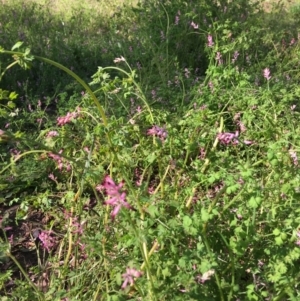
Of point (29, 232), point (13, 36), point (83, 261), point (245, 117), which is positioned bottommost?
point (29, 232)

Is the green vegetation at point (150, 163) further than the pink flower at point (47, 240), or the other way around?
the pink flower at point (47, 240)

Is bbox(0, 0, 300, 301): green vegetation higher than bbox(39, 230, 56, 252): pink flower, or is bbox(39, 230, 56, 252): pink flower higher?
bbox(0, 0, 300, 301): green vegetation

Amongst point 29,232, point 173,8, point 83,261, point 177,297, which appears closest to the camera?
point 177,297

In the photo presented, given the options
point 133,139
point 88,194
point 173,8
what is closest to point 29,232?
point 88,194

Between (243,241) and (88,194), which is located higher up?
(243,241)

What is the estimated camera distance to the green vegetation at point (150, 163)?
1.75 m

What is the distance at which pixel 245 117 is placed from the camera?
96.3 inches

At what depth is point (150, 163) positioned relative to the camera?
2.30 metres

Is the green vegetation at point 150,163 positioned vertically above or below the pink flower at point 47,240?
above

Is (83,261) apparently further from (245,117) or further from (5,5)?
(5,5)

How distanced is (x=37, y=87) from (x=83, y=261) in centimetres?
189

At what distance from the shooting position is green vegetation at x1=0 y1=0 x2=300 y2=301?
175cm

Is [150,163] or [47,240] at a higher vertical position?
[150,163]

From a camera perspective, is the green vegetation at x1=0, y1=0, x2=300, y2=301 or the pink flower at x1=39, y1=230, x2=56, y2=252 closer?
the green vegetation at x1=0, y1=0, x2=300, y2=301
